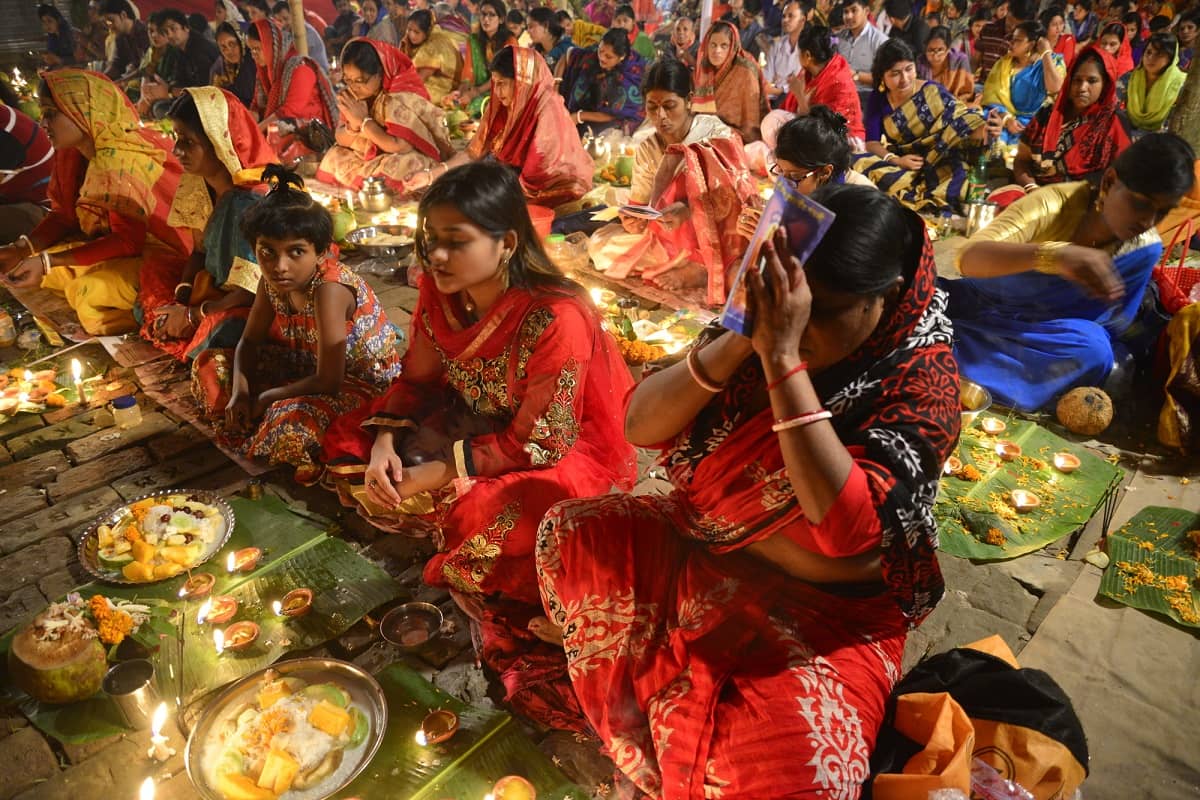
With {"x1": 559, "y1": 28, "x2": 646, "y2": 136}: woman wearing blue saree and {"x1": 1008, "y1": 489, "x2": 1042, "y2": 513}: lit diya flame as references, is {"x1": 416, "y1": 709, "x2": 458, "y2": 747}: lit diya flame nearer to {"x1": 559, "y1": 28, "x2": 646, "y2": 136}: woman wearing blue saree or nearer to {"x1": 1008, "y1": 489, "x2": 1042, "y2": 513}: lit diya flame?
{"x1": 1008, "y1": 489, "x2": 1042, "y2": 513}: lit diya flame

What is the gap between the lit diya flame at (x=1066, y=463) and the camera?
145 inches

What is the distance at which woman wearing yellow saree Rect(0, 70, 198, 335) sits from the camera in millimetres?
4727

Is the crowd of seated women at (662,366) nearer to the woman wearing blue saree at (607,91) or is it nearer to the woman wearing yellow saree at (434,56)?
the woman wearing blue saree at (607,91)

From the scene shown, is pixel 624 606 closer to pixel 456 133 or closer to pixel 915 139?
pixel 915 139

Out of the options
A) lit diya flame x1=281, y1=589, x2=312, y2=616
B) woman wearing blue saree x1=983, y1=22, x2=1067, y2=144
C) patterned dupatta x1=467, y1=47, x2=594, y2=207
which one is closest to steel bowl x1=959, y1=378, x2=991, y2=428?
lit diya flame x1=281, y1=589, x2=312, y2=616

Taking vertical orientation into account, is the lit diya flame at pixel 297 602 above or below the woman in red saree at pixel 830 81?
below

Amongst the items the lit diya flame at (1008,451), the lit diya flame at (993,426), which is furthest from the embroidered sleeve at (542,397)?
the lit diya flame at (993,426)

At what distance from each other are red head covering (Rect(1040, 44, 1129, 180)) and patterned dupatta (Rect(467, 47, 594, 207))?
4307 mm

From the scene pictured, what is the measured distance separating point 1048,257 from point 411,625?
333 centimetres

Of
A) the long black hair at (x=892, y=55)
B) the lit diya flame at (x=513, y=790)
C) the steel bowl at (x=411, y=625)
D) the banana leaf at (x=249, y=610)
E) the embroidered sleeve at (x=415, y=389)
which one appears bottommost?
the banana leaf at (x=249, y=610)

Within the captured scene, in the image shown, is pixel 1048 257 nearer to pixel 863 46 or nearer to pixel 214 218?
pixel 214 218

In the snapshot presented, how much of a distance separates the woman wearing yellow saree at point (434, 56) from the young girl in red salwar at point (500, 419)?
9463 millimetres

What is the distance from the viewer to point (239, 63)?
941 cm

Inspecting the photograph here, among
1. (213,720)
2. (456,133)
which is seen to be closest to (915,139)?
(456,133)
